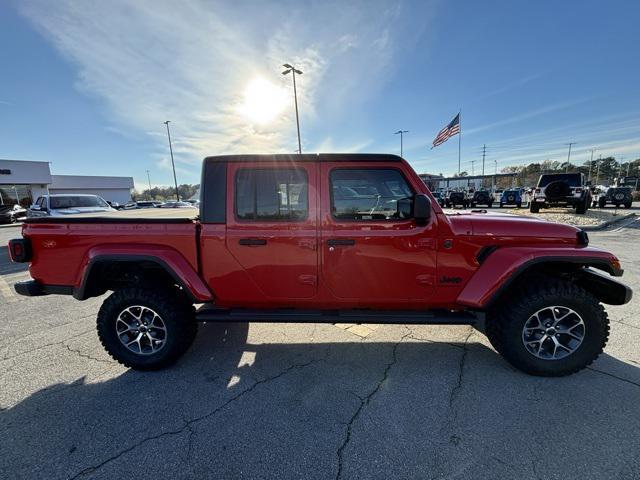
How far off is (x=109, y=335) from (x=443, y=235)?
335cm

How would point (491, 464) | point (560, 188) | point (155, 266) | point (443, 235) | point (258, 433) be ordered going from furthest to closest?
point (560, 188), point (155, 266), point (443, 235), point (258, 433), point (491, 464)

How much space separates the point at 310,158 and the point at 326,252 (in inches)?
35.5

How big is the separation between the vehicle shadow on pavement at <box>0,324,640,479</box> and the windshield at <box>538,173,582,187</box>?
16071mm

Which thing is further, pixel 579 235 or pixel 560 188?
→ pixel 560 188

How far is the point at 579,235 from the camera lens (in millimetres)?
2689

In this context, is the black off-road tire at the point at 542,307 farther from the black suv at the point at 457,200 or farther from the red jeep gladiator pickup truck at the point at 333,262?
the black suv at the point at 457,200

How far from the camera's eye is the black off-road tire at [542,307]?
8.64 feet

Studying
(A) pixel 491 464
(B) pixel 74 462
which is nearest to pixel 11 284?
(B) pixel 74 462

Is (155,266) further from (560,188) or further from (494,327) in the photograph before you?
(560,188)

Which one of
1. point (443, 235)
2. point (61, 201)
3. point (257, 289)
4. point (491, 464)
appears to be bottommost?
point (491, 464)

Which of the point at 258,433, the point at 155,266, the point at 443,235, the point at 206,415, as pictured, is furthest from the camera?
the point at 155,266

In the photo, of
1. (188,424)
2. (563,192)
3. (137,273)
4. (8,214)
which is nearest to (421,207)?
(188,424)

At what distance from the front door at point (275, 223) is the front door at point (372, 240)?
152 millimetres

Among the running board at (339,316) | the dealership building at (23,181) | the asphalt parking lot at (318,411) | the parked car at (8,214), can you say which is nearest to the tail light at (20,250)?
the asphalt parking lot at (318,411)
